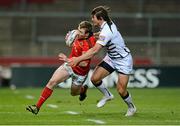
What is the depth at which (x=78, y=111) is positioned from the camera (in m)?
15.7

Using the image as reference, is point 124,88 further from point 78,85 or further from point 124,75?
point 78,85

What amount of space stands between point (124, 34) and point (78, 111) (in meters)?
17.3

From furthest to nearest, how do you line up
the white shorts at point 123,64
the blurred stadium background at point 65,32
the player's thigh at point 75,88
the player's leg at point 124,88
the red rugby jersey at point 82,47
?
1. the blurred stadium background at point 65,32
2. the player's thigh at point 75,88
3. the red rugby jersey at point 82,47
4. the white shorts at point 123,64
5. the player's leg at point 124,88

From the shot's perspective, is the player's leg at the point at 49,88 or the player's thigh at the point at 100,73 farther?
the player's thigh at the point at 100,73

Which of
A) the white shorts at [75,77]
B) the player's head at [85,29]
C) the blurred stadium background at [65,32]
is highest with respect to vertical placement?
the player's head at [85,29]

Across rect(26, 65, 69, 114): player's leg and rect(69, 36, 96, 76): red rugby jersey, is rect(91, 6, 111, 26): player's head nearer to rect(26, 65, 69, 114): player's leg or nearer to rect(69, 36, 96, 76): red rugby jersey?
rect(69, 36, 96, 76): red rugby jersey

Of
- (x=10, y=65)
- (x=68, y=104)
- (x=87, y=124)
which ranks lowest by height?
(x=10, y=65)

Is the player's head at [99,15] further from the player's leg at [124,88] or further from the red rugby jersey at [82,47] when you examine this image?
the player's leg at [124,88]

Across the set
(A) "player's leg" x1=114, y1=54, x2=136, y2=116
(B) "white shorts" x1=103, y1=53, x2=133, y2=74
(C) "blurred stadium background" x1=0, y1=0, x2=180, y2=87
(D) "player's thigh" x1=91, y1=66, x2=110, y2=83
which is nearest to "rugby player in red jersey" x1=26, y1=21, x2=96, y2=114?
(D) "player's thigh" x1=91, y1=66, x2=110, y2=83

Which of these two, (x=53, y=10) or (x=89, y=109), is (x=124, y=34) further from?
(x=89, y=109)

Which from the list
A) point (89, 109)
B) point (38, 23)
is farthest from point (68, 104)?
point (38, 23)

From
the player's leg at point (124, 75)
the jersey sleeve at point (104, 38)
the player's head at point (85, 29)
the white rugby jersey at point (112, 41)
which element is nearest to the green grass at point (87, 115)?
the player's leg at point (124, 75)

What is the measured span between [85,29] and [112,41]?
1036 millimetres

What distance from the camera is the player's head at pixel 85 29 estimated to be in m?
14.9
